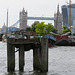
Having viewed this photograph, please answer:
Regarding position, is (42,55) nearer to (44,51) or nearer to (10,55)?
(44,51)

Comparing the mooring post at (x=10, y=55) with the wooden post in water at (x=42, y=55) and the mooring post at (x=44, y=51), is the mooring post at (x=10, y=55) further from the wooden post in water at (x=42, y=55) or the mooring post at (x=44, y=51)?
the mooring post at (x=44, y=51)

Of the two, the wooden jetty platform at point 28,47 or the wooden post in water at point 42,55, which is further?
the wooden post in water at point 42,55

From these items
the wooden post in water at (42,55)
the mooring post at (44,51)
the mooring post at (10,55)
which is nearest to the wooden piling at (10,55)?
the mooring post at (10,55)

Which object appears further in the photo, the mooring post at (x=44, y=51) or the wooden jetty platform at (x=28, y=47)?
Answer: the mooring post at (x=44, y=51)

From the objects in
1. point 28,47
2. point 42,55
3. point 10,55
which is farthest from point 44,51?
point 10,55

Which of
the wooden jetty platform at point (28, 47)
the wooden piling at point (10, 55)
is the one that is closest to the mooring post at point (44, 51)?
the wooden jetty platform at point (28, 47)

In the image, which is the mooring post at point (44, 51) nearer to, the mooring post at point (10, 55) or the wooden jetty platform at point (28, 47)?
the wooden jetty platform at point (28, 47)

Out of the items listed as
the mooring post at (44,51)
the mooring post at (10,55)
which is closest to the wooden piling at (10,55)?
the mooring post at (10,55)

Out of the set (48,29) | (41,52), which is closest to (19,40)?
(41,52)

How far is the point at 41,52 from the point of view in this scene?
57.8 feet

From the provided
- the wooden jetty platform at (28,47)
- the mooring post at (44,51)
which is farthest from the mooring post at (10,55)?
the mooring post at (44,51)

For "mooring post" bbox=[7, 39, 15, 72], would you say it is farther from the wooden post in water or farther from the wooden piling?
the wooden post in water

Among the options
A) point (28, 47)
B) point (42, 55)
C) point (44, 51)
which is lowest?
point (42, 55)

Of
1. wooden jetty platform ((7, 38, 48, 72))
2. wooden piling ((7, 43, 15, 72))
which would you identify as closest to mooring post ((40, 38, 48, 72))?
wooden jetty platform ((7, 38, 48, 72))
